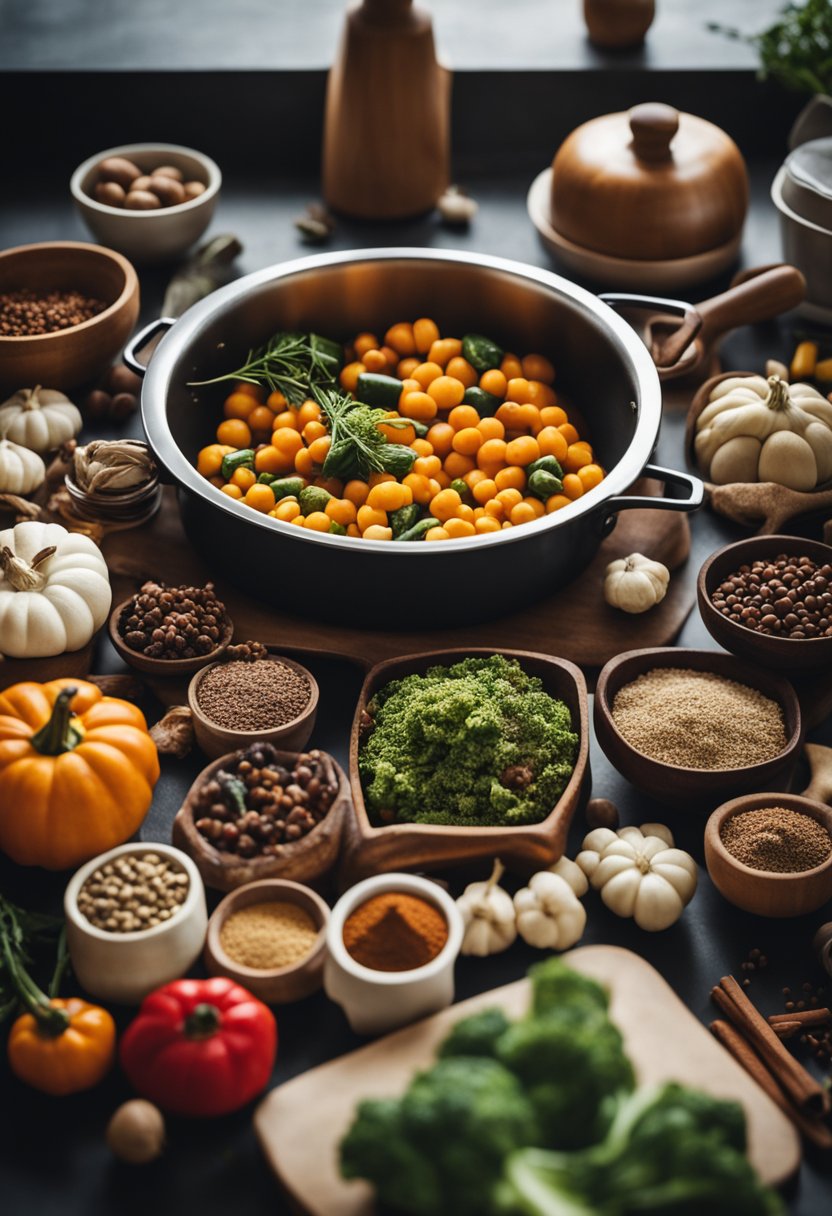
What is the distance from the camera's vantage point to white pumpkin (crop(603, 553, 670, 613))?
2.10 meters

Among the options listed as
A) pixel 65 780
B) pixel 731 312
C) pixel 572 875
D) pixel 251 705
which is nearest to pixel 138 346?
pixel 251 705

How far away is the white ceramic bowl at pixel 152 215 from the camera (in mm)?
2756

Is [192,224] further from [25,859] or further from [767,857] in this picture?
[767,857]

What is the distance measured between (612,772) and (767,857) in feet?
1.02

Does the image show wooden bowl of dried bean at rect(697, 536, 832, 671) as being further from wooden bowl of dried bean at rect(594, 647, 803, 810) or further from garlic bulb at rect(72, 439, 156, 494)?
garlic bulb at rect(72, 439, 156, 494)

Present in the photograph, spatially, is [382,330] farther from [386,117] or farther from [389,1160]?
[389,1160]

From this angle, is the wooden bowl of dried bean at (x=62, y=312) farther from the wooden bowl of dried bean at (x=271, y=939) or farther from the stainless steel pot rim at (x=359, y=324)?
the wooden bowl of dried bean at (x=271, y=939)

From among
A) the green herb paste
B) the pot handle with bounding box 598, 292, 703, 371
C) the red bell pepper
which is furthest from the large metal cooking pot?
the red bell pepper

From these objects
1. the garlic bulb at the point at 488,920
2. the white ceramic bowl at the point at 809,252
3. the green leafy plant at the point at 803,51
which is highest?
the green leafy plant at the point at 803,51

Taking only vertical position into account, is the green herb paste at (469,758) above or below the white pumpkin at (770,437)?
below

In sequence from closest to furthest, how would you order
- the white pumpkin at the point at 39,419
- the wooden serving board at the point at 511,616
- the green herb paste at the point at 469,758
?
the green herb paste at the point at 469,758 < the wooden serving board at the point at 511,616 < the white pumpkin at the point at 39,419

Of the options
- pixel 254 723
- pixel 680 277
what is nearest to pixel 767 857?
pixel 254 723

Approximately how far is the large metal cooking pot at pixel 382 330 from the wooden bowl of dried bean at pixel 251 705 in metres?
0.16

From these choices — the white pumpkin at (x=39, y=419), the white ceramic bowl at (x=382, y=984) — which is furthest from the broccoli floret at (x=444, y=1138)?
the white pumpkin at (x=39, y=419)
